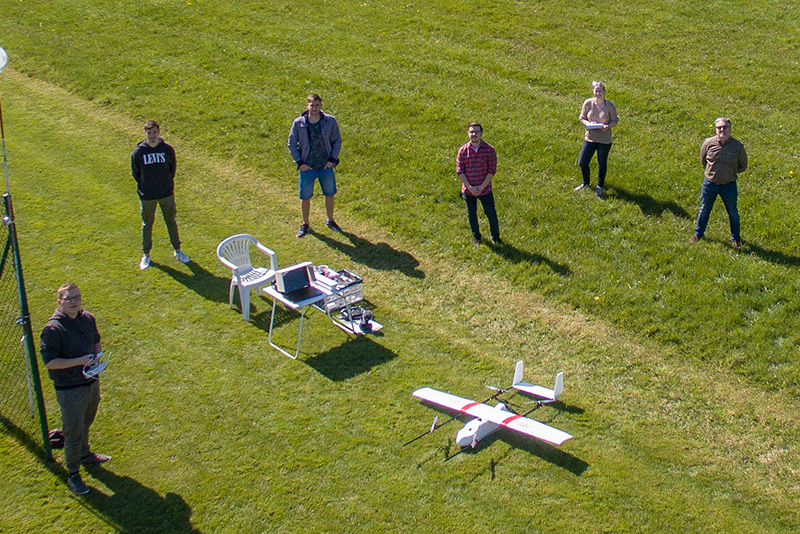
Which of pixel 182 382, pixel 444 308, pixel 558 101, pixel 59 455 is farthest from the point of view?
pixel 558 101

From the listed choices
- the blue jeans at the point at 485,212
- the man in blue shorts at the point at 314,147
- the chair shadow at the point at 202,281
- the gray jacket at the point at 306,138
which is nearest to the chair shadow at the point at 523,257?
the blue jeans at the point at 485,212

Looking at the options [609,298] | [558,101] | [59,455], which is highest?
[558,101]

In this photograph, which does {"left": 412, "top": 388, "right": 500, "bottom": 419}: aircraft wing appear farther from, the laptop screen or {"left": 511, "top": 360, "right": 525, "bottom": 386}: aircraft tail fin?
the laptop screen

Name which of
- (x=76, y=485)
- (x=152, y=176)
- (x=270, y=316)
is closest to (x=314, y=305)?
(x=270, y=316)

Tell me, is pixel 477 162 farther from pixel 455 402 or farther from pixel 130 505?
pixel 130 505

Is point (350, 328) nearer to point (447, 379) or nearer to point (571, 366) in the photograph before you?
point (447, 379)

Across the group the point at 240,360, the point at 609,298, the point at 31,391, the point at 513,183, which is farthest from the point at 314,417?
the point at 513,183

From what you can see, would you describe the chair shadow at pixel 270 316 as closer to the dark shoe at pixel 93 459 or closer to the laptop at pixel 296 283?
the laptop at pixel 296 283
